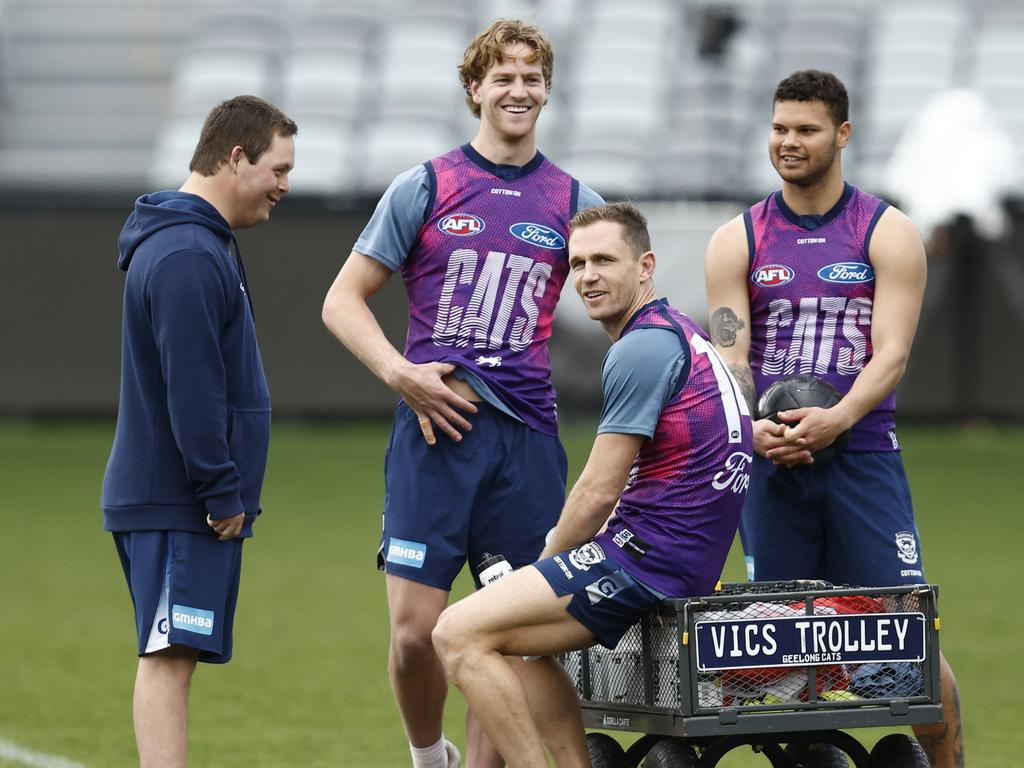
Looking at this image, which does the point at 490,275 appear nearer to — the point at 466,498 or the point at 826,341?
the point at 466,498

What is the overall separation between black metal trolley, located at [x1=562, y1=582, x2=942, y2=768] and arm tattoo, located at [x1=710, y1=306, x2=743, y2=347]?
122 centimetres

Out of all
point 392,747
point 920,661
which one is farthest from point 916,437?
point 920,661

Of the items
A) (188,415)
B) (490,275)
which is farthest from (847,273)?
(188,415)

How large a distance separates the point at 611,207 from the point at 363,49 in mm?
21251

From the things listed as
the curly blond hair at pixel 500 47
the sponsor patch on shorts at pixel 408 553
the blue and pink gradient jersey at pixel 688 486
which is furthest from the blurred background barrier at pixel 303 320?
the blue and pink gradient jersey at pixel 688 486

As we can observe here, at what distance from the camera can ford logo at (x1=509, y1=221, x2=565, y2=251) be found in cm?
574

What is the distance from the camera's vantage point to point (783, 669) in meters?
4.79

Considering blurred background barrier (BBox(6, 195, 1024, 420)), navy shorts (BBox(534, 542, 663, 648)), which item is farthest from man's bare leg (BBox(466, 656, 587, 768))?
blurred background barrier (BBox(6, 195, 1024, 420))

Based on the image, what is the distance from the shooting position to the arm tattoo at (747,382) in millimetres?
5777

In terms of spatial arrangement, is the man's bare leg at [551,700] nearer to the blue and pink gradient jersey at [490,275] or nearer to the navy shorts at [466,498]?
the navy shorts at [466,498]

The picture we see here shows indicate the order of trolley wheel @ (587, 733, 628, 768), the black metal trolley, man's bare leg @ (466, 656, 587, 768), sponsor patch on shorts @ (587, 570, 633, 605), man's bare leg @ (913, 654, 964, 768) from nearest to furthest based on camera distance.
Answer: the black metal trolley
sponsor patch on shorts @ (587, 570, 633, 605)
man's bare leg @ (466, 656, 587, 768)
trolley wheel @ (587, 733, 628, 768)
man's bare leg @ (913, 654, 964, 768)

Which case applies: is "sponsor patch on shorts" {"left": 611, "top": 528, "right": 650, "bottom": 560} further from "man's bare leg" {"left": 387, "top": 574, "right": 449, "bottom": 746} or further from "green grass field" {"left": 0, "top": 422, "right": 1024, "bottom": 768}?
"green grass field" {"left": 0, "top": 422, "right": 1024, "bottom": 768}

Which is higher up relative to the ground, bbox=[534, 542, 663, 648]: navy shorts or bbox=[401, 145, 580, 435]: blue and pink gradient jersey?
bbox=[401, 145, 580, 435]: blue and pink gradient jersey

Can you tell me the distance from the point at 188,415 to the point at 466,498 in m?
1.14
